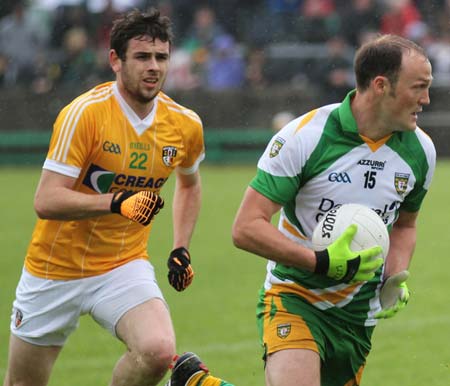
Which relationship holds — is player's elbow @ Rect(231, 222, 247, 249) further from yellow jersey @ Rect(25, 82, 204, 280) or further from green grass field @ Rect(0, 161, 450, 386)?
green grass field @ Rect(0, 161, 450, 386)

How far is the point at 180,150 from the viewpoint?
249 inches

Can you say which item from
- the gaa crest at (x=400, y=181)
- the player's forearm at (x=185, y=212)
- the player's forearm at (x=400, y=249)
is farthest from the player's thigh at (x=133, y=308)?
the gaa crest at (x=400, y=181)

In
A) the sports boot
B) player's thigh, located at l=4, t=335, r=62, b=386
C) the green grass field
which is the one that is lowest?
the green grass field

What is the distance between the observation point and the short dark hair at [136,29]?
6180mm

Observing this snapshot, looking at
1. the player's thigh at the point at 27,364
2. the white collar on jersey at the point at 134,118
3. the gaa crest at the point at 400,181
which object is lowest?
→ the player's thigh at the point at 27,364

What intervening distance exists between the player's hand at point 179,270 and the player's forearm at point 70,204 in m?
0.71

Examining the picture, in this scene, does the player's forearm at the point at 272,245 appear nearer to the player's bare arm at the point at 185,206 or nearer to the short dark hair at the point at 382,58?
the short dark hair at the point at 382,58

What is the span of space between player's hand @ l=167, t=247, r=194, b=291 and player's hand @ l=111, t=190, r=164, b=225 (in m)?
0.65

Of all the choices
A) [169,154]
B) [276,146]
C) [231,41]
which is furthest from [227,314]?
[231,41]

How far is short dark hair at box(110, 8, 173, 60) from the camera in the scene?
6180 mm

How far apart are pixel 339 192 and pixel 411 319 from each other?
4.94 meters

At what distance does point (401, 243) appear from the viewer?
18.5 ft

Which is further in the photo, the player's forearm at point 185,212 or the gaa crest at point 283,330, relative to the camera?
the player's forearm at point 185,212

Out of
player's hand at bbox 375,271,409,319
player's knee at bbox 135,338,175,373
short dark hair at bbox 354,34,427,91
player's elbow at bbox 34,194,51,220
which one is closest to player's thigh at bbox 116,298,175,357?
player's knee at bbox 135,338,175,373
